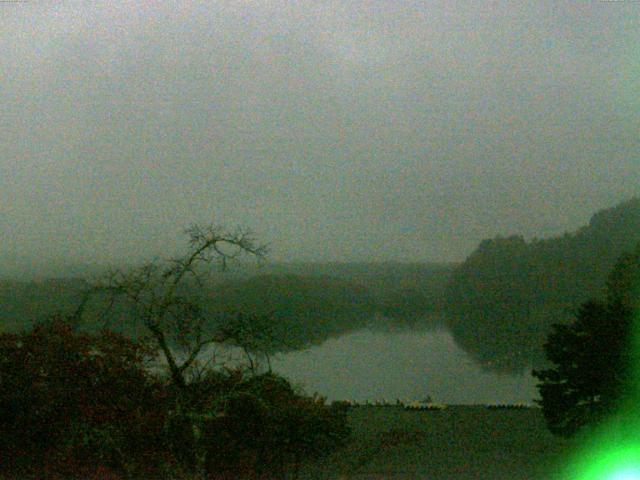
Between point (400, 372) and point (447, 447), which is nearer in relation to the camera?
point (447, 447)

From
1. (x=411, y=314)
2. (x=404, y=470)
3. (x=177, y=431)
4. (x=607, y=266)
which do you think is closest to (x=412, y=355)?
(x=411, y=314)

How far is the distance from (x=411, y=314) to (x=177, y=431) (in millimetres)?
20368

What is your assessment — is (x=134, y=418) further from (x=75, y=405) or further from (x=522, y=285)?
(x=522, y=285)

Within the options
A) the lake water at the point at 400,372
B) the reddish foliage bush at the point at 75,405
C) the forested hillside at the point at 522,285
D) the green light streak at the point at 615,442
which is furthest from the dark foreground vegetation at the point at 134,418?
the forested hillside at the point at 522,285

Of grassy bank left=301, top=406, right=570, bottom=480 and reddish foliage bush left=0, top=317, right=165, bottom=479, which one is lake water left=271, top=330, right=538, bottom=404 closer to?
grassy bank left=301, top=406, right=570, bottom=480

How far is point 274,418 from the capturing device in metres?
6.08

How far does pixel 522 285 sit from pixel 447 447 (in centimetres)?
2026

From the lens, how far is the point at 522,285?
26.9 metres

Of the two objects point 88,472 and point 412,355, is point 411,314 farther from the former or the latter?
point 88,472

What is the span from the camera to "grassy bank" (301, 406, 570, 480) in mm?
6438

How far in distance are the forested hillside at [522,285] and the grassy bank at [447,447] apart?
44.3 ft

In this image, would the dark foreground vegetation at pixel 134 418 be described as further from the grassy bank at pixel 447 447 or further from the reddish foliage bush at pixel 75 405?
the grassy bank at pixel 447 447

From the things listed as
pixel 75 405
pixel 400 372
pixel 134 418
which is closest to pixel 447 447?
pixel 134 418

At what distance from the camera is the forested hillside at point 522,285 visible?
24.2 meters
